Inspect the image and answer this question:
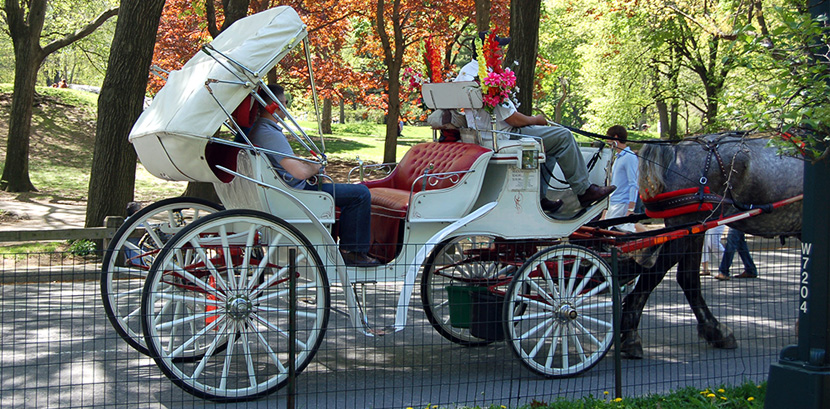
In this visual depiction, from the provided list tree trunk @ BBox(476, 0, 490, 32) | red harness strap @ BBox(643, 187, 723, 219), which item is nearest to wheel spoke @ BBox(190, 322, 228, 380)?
red harness strap @ BBox(643, 187, 723, 219)

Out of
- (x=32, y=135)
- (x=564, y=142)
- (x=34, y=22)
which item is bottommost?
(x=564, y=142)

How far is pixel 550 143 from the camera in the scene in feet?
22.6

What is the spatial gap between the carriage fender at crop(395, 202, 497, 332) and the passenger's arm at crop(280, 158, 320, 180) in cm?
102

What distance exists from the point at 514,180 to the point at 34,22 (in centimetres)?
1607

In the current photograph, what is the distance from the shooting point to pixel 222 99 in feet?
18.1

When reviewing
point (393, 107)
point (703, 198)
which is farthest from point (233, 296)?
point (393, 107)

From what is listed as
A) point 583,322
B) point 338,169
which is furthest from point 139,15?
point 338,169

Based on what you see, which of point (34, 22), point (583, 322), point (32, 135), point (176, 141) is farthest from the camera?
point (32, 135)

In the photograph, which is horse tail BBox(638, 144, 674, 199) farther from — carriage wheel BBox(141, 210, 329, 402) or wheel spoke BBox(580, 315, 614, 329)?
carriage wheel BBox(141, 210, 329, 402)

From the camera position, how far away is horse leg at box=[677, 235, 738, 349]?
6.95 meters

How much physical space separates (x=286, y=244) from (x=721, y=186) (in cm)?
415

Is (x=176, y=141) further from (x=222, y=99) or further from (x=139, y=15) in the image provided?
(x=139, y=15)

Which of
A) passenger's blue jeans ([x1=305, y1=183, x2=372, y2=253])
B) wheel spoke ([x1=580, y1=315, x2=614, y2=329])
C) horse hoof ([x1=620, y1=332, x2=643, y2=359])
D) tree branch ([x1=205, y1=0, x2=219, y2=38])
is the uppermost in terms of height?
tree branch ([x1=205, y1=0, x2=219, y2=38])

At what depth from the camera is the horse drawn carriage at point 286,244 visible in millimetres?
5441
